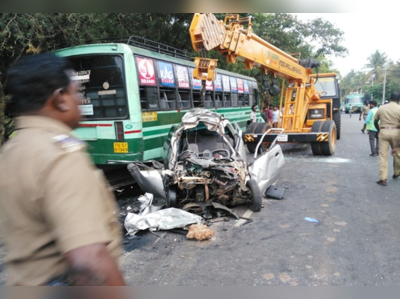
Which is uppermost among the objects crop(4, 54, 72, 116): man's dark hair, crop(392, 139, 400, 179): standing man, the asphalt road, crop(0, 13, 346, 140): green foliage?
crop(0, 13, 346, 140): green foliage

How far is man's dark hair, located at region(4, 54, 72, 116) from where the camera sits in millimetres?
1159

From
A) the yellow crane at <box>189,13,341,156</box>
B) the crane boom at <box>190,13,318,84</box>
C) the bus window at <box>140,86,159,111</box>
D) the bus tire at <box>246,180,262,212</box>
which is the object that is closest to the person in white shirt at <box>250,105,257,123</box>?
the yellow crane at <box>189,13,341,156</box>

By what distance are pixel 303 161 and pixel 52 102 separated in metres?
8.96

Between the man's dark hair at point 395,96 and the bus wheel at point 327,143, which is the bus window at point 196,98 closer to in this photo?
the bus wheel at point 327,143

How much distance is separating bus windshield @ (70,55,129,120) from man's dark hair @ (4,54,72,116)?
18.6 feet

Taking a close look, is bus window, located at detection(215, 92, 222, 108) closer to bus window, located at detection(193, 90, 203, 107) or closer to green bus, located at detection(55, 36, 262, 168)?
bus window, located at detection(193, 90, 203, 107)

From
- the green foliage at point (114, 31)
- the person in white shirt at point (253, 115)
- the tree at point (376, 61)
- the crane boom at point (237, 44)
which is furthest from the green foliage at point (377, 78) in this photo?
the crane boom at point (237, 44)

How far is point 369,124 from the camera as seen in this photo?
9.85m

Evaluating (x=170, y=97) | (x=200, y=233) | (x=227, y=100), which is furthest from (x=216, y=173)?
(x=227, y=100)

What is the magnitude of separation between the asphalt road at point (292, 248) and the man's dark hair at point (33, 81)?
2.66 m

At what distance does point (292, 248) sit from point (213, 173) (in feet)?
5.65

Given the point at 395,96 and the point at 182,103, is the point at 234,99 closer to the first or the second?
the point at 182,103
